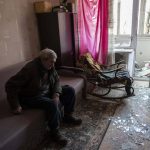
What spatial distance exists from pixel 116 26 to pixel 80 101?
1765 mm

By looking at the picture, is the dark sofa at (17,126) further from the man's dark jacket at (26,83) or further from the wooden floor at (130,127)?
the wooden floor at (130,127)

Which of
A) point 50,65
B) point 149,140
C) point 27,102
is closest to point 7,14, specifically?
point 50,65

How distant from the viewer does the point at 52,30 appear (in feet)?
10.2

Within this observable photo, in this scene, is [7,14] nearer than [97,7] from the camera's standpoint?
Yes

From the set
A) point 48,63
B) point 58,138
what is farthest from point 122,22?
point 58,138

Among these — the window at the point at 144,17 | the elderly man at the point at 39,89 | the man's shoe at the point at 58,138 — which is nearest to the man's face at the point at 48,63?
the elderly man at the point at 39,89

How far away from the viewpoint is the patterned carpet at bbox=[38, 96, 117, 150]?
2.10m

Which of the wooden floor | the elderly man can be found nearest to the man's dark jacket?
the elderly man

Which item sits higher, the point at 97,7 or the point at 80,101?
the point at 97,7

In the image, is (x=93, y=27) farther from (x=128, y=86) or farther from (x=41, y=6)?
(x=128, y=86)

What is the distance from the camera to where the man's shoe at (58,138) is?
211 cm

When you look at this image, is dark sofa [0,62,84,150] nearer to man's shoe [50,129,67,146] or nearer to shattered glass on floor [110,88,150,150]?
man's shoe [50,129,67,146]

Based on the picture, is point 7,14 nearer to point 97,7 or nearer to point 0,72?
point 0,72

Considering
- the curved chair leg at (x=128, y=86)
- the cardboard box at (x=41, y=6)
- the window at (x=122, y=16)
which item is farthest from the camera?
the window at (x=122, y=16)
